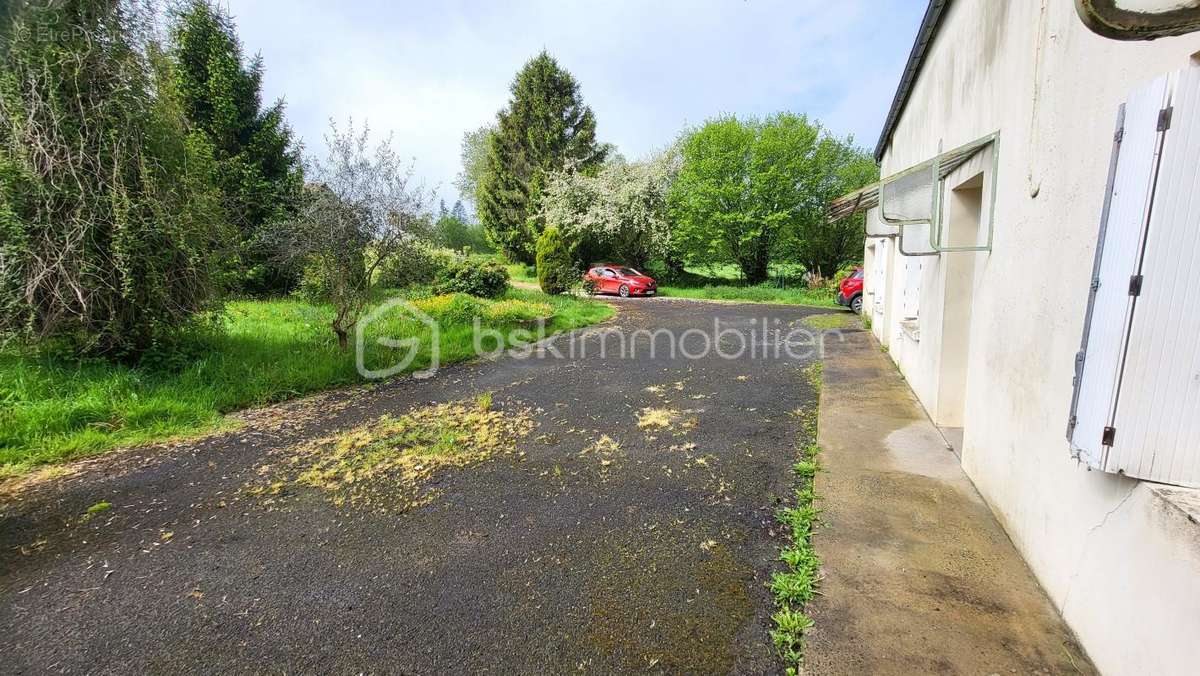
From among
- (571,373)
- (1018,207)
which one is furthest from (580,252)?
(1018,207)

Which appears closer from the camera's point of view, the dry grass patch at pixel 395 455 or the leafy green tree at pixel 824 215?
the dry grass patch at pixel 395 455

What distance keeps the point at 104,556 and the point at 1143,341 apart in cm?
504

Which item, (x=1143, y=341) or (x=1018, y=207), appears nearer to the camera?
(x=1143, y=341)

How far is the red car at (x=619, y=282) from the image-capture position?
63.7 feet

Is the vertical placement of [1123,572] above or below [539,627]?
above

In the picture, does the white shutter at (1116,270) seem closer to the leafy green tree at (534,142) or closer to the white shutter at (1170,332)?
the white shutter at (1170,332)

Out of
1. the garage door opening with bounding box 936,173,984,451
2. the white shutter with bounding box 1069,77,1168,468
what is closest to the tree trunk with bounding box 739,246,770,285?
the garage door opening with bounding box 936,173,984,451

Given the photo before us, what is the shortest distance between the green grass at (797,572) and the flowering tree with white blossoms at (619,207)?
1852 centimetres

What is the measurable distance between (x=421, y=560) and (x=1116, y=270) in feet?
11.1

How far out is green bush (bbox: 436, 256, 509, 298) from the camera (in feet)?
42.3

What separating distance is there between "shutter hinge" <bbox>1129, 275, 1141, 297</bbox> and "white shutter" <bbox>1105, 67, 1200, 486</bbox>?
10 millimetres

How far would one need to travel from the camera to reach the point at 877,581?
241 cm

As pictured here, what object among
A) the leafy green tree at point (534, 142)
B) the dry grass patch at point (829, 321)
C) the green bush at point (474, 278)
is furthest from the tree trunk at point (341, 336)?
the leafy green tree at point (534, 142)

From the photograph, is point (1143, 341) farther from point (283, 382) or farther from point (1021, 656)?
point (283, 382)
